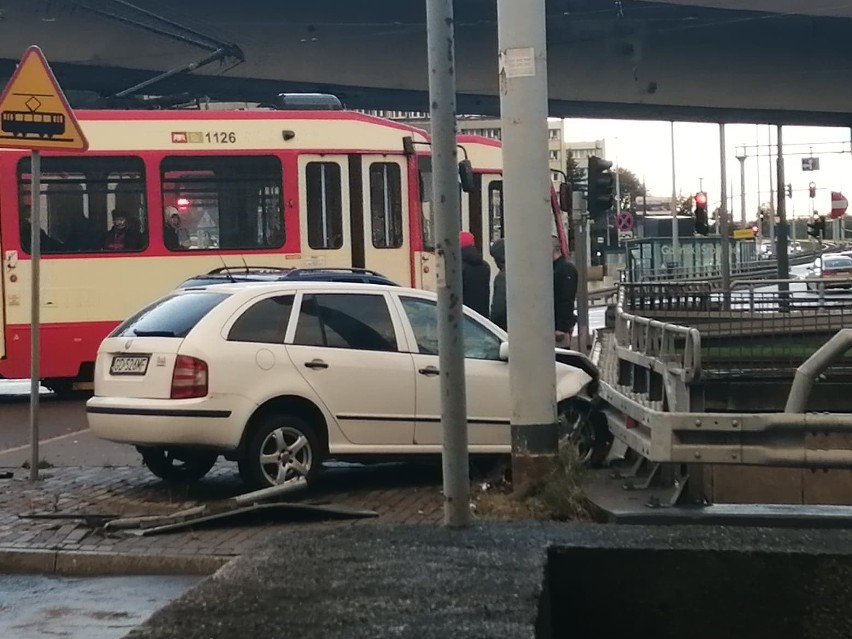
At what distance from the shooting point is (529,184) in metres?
8.82

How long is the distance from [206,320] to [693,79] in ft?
72.5

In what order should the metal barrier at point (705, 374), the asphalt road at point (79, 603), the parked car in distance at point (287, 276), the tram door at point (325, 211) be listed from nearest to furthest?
1. the asphalt road at point (79, 603)
2. the metal barrier at point (705, 374)
3. the parked car in distance at point (287, 276)
4. the tram door at point (325, 211)

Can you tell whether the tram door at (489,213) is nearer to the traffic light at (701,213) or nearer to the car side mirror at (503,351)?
the car side mirror at (503,351)

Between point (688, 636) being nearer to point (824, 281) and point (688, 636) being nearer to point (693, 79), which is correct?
point (824, 281)

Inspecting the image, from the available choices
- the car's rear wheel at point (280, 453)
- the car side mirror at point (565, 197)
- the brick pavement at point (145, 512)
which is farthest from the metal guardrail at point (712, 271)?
the car's rear wheel at point (280, 453)

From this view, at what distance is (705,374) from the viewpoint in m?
8.82

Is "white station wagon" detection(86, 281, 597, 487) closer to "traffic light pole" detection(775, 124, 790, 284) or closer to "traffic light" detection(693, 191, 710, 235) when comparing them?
"traffic light" detection(693, 191, 710, 235)

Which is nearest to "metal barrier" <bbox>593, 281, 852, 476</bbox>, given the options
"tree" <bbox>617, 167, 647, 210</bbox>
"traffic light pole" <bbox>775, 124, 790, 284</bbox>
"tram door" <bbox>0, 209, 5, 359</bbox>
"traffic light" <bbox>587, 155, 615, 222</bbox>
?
"traffic light" <bbox>587, 155, 615, 222</bbox>

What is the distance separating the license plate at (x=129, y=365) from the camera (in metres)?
9.71

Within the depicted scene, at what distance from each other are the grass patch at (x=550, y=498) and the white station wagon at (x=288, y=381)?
107 cm

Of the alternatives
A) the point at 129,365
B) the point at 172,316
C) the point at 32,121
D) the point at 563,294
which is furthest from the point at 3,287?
the point at 129,365

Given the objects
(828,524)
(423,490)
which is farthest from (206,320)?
(828,524)

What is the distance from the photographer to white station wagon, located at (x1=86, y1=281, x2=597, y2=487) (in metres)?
9.55

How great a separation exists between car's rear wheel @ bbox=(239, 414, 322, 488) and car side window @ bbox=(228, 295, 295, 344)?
1.91 feet
